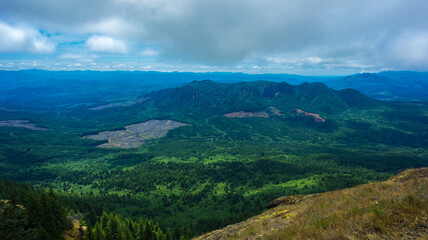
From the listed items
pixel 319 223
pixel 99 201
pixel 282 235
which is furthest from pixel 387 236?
pixel 99 201

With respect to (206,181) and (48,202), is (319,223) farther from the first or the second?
(206,181)

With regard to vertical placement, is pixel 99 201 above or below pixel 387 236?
below

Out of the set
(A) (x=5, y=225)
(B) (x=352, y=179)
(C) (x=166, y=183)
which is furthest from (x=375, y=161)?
→ (A) (x=5, y=225)

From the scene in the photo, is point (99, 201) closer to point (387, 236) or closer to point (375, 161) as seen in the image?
point (387, 236)

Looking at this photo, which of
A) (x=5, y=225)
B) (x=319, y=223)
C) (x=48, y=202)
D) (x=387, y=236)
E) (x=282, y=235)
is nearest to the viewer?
(x=387, y=236)

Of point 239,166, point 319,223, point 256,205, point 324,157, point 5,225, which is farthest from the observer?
point 324,157

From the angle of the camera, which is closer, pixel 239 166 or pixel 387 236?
pixel 387 236

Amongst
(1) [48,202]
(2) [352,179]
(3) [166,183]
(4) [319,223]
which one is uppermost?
(4) [319,223]

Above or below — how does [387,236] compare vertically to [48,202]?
above

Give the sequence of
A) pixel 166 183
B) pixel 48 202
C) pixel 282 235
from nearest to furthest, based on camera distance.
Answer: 1. pixel 282 235
2. pixel 48 202
3. pixel 166 183
